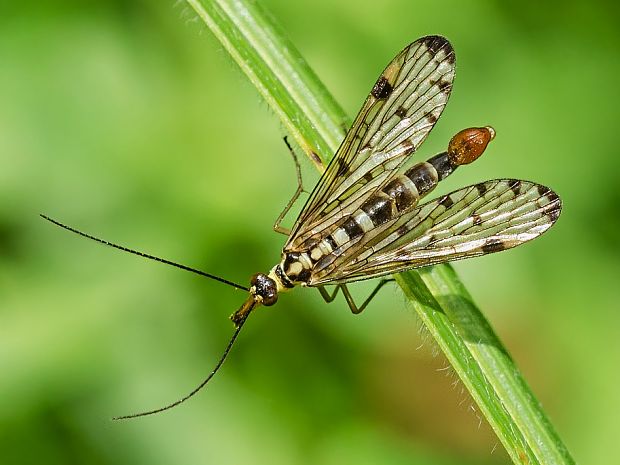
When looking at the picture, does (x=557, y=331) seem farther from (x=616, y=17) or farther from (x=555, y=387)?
(x=616, y=17)

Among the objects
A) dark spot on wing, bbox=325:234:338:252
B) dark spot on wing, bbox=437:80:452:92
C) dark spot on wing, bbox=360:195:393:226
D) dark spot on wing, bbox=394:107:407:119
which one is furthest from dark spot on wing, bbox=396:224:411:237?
dark spot on wing, bbox=437:80:452:92

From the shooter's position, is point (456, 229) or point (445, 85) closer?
point (456, 229)

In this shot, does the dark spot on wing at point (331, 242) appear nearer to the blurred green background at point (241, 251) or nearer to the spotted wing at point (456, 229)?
the spotted wing at point (456, 229)

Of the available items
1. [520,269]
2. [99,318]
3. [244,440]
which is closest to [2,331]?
[99,318]

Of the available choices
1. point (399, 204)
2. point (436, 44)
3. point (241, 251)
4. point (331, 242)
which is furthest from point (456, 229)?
point (241, 251)

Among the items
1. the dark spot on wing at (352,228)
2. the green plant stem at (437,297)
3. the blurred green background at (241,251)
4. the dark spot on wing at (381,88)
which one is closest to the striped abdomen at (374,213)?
the dark spot on wing at (352,228)

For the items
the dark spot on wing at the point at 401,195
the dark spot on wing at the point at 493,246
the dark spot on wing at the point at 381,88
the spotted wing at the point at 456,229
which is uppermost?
the dark spot on wing at the point at 381,88

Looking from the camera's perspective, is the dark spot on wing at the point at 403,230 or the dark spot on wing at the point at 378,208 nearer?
the dark spot on wing at the point at 403,230

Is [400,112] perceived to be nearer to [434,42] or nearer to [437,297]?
[434,42]

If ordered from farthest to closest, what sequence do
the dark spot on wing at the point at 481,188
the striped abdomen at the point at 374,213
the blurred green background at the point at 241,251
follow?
the blurred green background at the point at 241,251 < the striped abdomen at the point at 374,213 < the dark spot on wing at the point at 481,188
